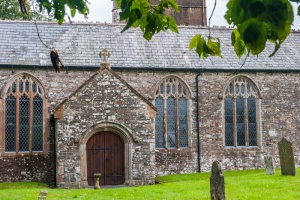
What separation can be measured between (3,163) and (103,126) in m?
4.28

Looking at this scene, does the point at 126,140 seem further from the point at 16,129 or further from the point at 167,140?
the point at 16,129

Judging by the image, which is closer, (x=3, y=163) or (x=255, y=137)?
(x=3, y=163)

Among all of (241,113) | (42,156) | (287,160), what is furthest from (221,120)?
(42,156)

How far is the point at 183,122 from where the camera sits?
19.1m

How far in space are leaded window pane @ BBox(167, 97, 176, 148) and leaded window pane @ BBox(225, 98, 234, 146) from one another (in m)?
2.34

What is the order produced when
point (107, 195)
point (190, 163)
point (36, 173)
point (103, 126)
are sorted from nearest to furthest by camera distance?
point (107, 195), point (103, 126), point (36, 173), point (190, 163)

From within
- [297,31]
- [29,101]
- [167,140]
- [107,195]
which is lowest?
[107,195]

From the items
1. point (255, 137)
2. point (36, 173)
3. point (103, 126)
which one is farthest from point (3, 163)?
point (255, 137)

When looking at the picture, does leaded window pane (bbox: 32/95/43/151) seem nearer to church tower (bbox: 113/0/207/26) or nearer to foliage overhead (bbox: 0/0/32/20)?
church tower (bbox: 113/0/207/26)

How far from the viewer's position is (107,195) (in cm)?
1262

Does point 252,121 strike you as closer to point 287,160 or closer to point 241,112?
point 241,112

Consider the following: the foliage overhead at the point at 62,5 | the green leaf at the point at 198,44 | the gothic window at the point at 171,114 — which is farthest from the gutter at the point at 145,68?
the green leaf at the point at 198,44

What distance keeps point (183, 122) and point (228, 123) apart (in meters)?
2.05

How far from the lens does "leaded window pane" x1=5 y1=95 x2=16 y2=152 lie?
17.3m
